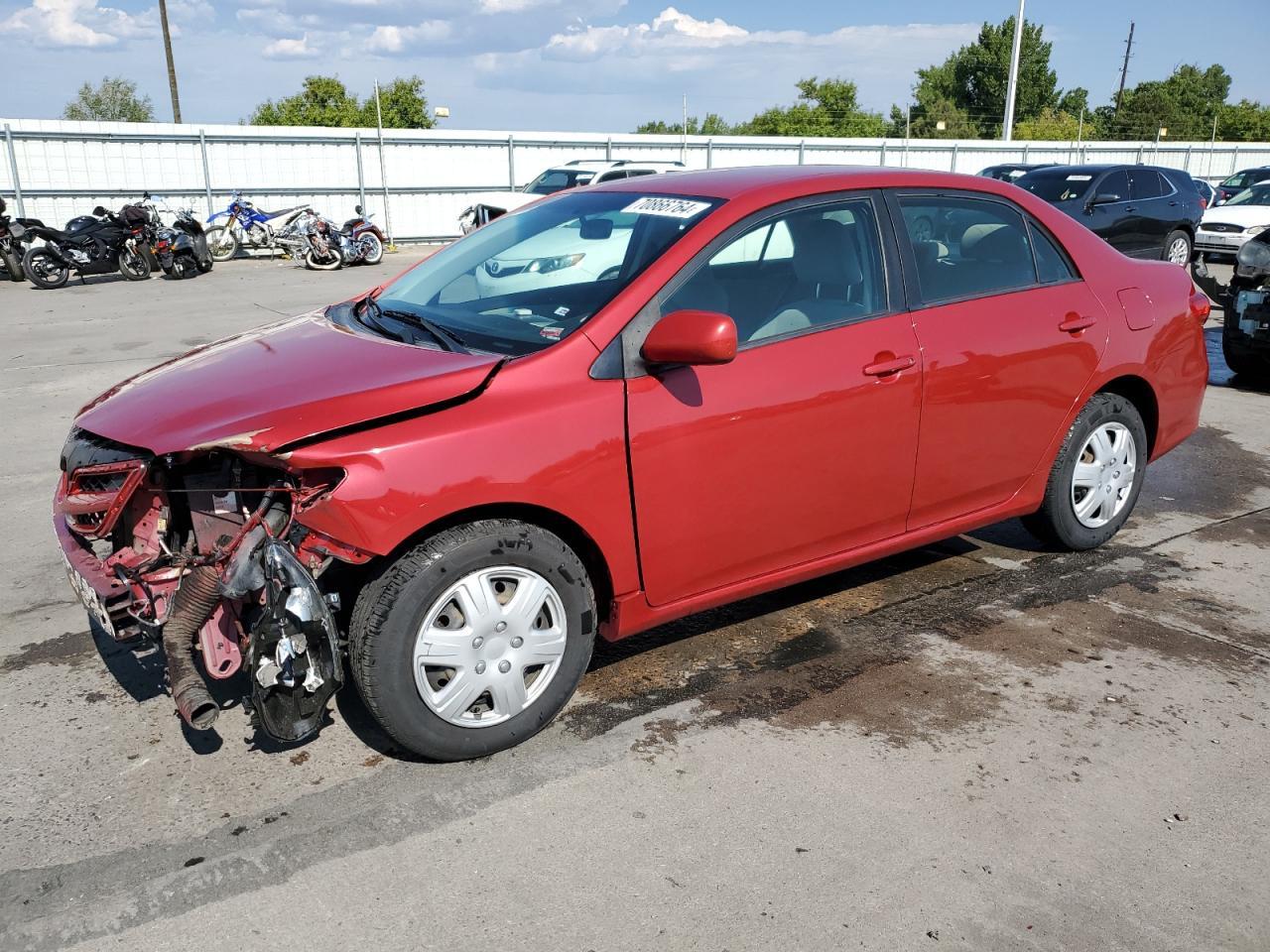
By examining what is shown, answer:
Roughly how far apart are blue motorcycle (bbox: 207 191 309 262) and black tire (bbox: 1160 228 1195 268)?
48.2ft

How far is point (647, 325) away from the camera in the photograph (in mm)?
3404

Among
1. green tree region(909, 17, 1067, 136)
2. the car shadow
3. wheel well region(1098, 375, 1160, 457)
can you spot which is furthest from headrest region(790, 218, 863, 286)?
green tree region(909, 17, 1067, 136)

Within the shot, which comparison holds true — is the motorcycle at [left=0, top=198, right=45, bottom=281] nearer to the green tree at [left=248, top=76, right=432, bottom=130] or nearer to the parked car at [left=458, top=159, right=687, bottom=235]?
the parked car at [left=458, top=159, right=687, bottom=235]

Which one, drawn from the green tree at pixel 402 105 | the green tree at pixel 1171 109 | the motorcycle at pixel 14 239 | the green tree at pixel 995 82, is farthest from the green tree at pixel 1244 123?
the motorcycle at pixel 14 239

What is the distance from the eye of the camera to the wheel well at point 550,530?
3.08 m

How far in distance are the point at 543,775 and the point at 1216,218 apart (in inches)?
759

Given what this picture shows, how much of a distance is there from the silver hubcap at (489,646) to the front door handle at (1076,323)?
249 cm

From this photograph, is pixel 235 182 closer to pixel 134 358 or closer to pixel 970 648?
pixel 134 358

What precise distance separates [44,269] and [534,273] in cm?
1535

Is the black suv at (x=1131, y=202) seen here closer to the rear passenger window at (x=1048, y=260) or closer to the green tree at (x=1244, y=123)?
the rear passenger window at (x=1048, y=260)

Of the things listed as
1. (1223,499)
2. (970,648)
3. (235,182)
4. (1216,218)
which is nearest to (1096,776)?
(970,648)

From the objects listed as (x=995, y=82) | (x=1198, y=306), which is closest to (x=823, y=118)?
(x=995, y=82)

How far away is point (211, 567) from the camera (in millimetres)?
3102

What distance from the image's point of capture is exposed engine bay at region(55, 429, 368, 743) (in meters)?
2.93
